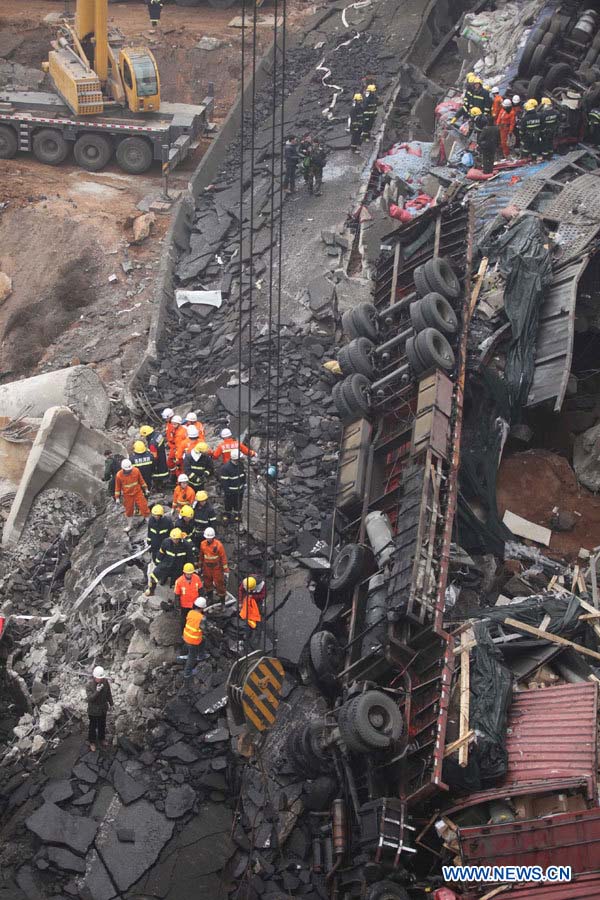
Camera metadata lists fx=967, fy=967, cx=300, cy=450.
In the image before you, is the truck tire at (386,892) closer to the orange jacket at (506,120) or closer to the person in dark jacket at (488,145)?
the person in dark jacket at (488,145)

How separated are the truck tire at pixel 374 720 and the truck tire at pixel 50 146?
17431 mm

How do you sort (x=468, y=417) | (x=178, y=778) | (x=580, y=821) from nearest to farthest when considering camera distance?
(x=580, y=821) < (x=178, y=778) < (x=468, y=417)

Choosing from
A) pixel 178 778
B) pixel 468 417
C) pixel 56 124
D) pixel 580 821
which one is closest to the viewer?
pixel 580 821

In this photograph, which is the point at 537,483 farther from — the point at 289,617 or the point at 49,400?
the point at 49,400

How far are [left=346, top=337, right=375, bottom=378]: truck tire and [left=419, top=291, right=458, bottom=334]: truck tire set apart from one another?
992mm

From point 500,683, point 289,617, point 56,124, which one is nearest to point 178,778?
point 289,617

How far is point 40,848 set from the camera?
870cm

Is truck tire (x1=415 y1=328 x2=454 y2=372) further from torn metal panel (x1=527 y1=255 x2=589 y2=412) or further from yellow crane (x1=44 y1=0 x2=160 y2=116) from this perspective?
yellow crane (x1=44 y1=0 x2=160 y2=116)

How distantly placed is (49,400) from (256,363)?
319 centimetres

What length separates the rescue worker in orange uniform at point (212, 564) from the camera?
10.5 meters

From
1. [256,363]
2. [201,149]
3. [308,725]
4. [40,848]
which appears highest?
[201,149]

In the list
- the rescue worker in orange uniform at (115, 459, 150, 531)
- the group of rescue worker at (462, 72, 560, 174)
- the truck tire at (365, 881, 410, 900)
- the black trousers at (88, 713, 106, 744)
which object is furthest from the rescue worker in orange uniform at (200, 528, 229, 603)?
the group of rescue worker at (462, 72, 560, 174)

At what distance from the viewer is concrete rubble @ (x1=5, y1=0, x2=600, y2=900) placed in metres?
8.48

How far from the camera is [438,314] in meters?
12.2
